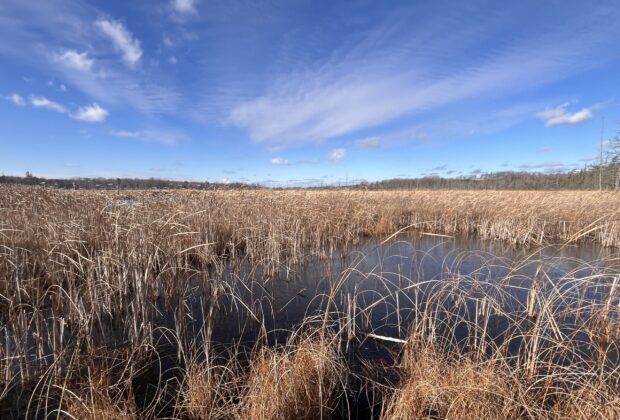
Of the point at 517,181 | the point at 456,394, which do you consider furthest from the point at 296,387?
the point at 517,181

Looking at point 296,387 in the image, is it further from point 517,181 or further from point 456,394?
point 517,181

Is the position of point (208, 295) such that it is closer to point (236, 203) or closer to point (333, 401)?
point (333, 401)

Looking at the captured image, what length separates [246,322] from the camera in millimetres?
4758

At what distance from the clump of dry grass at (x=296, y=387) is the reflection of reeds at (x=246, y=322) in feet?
0.05

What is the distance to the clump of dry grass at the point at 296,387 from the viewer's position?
2.41 metres

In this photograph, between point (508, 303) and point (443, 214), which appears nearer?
point (508, 303)

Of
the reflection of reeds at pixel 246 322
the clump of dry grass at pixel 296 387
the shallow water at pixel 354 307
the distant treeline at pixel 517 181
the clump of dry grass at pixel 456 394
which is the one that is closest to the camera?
the clump of dry grass at pixel 456 394

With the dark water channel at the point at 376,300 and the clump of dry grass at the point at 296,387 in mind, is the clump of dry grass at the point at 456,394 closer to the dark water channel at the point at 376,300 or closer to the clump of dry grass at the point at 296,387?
the dark water channel at the point at 376,300

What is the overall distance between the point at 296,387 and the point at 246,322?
2.26m

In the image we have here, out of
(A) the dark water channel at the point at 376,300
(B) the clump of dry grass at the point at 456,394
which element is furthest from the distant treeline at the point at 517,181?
(B) the clump of dry grass at the point at 456,394

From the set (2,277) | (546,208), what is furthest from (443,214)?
(2,277)

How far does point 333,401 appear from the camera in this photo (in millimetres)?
2984

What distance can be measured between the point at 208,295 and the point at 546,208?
14.8 m

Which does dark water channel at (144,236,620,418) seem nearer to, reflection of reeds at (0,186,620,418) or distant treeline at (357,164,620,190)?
reflection of reeds at (0,186,620,418)
